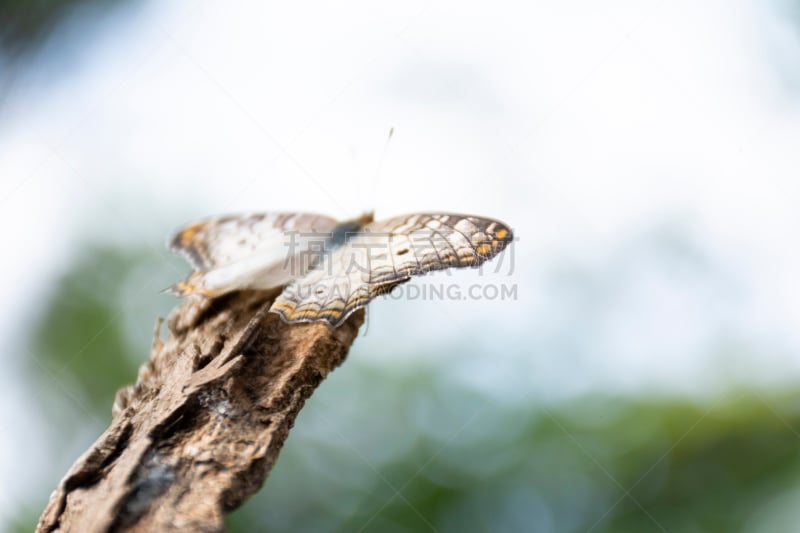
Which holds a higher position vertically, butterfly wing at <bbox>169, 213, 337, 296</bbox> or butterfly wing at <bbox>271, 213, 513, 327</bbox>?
butterfly wing at <bbox>169, 213, 337, 296</bbox>

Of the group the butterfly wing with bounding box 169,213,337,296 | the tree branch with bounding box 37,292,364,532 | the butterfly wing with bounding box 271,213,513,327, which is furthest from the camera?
the butterfly wing with bounding box 169,213,337,296

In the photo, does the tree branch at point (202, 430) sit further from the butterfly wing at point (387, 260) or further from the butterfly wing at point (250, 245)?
the butterfly wing at point (250, 245)

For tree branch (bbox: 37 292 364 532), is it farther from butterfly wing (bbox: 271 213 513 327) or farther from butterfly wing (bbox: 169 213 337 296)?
butterfly wing (bbox: 169 213 337 296)

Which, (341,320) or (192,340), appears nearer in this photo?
(341,320)

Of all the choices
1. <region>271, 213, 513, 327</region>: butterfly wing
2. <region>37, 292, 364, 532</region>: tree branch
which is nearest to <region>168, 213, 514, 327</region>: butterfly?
<region>271, 213, 513, 327</region>: butterfly wing

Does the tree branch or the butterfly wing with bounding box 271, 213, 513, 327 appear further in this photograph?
the butterfly wing with bounding box 271, 213, 513, 327

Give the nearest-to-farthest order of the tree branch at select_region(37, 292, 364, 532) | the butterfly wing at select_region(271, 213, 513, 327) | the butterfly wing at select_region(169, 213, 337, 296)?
the tree branch at select_region(37, 292, 364, 532) → the butterfly wing at select_region(271, 213, 513, 327) → the butterfly wing at select_region(169, 213, 337, 296)

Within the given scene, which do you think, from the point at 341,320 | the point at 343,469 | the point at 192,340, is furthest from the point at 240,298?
the point at 343,469

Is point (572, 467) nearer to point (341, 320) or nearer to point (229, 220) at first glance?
point (341, 320)
